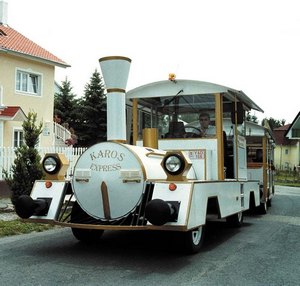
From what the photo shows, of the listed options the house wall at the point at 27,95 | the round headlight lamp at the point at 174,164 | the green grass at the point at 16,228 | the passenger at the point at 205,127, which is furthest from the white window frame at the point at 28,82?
the round headlight lamp at the point at 174,164

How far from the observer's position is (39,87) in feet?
79.2

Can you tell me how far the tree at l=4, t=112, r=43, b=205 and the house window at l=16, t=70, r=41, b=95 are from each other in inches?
459

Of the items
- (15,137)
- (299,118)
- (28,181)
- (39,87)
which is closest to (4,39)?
(39,87)

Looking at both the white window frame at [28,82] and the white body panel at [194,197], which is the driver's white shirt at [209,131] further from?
the white window frame at [28,82]

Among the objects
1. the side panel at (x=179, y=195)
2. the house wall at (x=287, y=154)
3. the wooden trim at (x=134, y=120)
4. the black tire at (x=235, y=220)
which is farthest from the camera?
the house wall at (x=287, y=154)

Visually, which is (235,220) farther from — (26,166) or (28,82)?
(28,82)

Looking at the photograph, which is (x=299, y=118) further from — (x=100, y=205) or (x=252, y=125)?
(x=100, y=205)

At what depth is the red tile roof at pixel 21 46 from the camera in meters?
22.3

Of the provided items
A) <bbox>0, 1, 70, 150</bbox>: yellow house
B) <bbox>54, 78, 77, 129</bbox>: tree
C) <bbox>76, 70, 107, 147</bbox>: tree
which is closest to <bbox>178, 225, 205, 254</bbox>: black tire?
<bbox>0, 1, 70, 150</bbox>: yellow house

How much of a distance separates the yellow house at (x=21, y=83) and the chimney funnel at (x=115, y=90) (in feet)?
49.3

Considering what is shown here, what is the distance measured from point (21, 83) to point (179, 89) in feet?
54.5

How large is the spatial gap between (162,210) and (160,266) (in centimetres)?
81

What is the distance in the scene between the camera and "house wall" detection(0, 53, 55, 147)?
71.7 feet

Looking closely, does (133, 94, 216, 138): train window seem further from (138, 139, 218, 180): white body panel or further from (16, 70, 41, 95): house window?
(16, 70, 41, 95): house window
